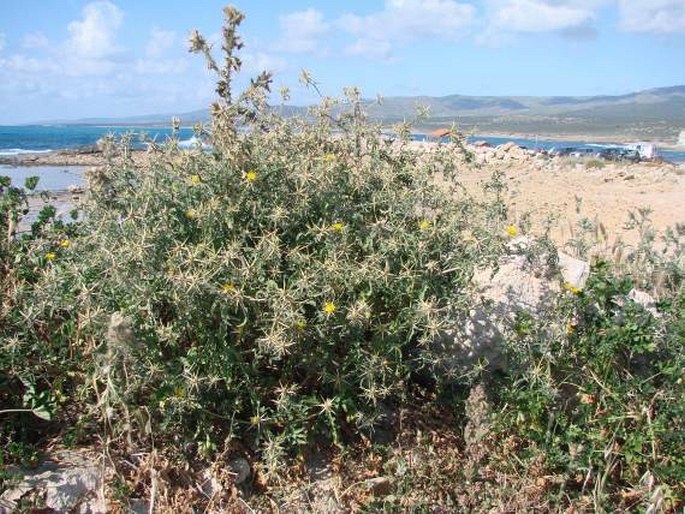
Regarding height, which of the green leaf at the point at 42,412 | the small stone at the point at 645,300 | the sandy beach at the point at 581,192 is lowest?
the sandy beach at the point at 581,192

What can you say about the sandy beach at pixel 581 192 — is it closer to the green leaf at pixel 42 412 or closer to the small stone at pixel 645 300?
the small stone at pixel 645 300

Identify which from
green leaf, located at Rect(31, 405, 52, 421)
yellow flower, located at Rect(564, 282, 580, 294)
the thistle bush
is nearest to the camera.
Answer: the thistle bush

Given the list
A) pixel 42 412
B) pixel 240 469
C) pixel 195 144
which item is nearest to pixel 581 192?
pixel 195 144

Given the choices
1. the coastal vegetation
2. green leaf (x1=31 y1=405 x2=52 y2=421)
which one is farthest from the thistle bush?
green leaf (x1=31 y1=405 x2=52 y2=421)

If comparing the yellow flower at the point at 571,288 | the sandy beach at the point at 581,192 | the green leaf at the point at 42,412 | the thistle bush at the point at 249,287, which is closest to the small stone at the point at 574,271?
the yellow flower at the point at 571,288

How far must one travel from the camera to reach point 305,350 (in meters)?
3.04

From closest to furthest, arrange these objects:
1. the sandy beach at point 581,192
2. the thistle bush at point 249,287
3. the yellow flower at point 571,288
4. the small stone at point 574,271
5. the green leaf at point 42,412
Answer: the thistle bush at point 249,287, the green leaf at point 42,412, the yellow flower at point 571,288, the small stone at point 574,271, the sandy beach at point 581,192

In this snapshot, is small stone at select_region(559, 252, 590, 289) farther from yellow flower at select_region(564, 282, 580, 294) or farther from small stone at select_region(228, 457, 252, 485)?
small stone at select_region(228, 457, 252, 485)

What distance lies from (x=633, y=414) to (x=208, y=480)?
2.00 m

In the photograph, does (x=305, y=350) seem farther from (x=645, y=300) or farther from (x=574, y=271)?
(x=645, y=300)

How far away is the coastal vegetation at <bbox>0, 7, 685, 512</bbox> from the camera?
2859 millimetres

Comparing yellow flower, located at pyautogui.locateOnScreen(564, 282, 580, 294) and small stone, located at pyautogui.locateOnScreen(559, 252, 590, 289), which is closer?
yellow flower, located at pyautogui.locateOnScreen(564, 282, 580, 294)

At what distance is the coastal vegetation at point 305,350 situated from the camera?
286cm

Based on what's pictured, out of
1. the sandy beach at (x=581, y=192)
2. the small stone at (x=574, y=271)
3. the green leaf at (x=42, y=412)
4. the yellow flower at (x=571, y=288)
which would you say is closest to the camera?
the green leaf at (x=42, y=412)
